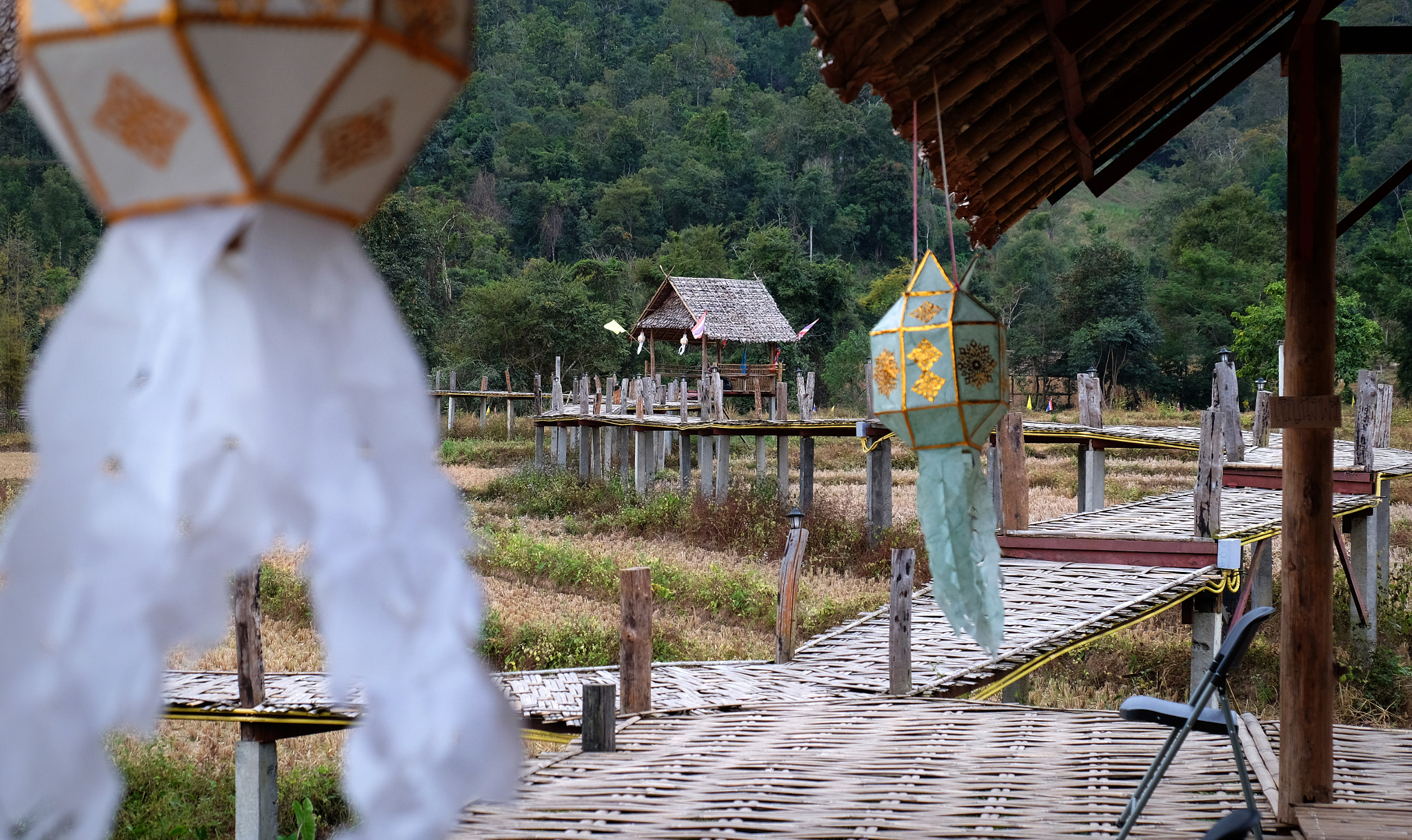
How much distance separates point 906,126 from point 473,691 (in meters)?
2.41

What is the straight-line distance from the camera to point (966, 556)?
106 inches

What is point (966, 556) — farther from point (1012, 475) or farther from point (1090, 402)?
point (1090, 402)

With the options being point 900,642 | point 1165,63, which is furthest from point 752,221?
point 1165,63

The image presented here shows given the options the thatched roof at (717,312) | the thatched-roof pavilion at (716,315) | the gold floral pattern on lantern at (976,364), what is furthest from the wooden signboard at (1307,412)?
the thatched roof at (717,312)

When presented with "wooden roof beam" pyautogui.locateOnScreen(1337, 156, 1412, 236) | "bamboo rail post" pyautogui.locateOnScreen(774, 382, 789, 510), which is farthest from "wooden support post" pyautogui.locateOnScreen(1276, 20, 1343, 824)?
"bamboo rail post" pyautogui.locateOnScreen(774, 382, 789, 510)

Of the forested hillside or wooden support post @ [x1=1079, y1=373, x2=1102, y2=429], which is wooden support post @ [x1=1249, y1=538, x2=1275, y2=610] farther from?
the forested hillside

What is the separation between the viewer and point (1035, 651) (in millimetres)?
6906

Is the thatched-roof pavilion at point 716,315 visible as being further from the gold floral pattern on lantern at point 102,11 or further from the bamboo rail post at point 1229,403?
the gold floral pattern on lantern at point 102,11

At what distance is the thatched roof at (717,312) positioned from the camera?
23.5m

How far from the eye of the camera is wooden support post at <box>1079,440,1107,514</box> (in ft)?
44.0

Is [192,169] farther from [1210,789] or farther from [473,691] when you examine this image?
[1210,789]

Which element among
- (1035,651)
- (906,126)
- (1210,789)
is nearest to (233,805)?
(1035,651)

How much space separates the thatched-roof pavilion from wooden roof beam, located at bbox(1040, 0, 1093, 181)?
18.4 meters

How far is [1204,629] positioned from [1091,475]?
5488 millimetres
